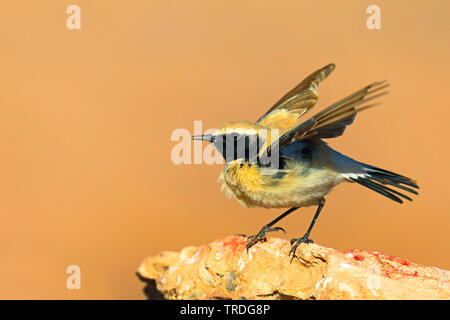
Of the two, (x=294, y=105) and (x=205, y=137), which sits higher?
(x=294, y=105)

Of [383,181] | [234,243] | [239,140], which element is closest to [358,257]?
[383,181]

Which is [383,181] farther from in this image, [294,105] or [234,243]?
[234,243]

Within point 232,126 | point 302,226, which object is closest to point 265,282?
point 232,126

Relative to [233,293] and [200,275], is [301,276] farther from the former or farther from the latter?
[200,275]

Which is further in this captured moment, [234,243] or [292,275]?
[234,243]

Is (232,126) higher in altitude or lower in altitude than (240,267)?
higher

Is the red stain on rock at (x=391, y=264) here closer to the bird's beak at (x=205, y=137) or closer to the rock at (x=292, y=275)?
the rock at (x=292, y=275)

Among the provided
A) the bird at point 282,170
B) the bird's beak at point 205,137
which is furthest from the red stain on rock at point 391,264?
the bird's beak at point 205,137

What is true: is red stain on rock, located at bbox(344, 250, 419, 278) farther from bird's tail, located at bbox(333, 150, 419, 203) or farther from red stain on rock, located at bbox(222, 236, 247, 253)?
red stain on rock, located at bbox(222, 236, 247, 253)
